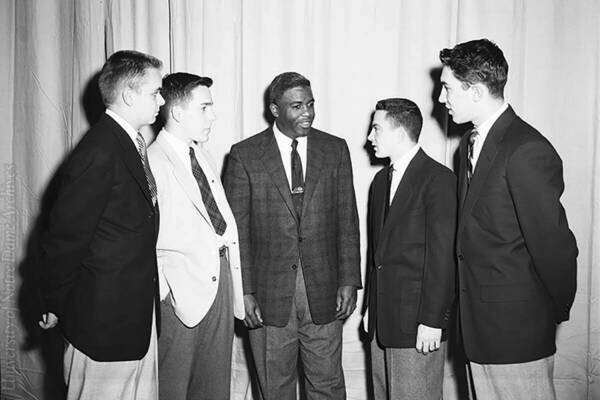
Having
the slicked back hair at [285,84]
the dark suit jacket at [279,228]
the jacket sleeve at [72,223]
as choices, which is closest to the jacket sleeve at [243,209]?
the dark suit jacket at [279,228]

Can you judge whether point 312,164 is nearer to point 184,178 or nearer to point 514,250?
point 184,178

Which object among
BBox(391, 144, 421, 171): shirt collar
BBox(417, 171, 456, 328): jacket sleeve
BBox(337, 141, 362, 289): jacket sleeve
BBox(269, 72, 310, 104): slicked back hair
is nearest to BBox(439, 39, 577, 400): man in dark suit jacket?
BBox(417, 171, 456, 328): jacket sleeve

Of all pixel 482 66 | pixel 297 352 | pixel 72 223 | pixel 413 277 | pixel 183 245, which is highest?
pixel 482 66

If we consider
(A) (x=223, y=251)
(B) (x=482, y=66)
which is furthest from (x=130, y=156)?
(B) (x=482, y=66)

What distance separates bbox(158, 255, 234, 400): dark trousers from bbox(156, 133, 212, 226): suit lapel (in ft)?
0.86

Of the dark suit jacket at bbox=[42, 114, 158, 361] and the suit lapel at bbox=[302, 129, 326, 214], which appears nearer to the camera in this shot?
the dark suit jacket at bbox=[42, 114, 158, 361]

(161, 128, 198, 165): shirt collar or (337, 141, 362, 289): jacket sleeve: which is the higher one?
(161, 128, 198, 165): shirt collar

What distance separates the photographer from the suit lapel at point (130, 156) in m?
1.87

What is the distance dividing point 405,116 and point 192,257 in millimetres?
1061

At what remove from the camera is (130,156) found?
1881 millimetres

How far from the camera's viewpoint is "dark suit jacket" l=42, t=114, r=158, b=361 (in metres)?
1.73

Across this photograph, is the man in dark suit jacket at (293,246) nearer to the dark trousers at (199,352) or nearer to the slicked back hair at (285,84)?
the slicked back hair at (285,84)

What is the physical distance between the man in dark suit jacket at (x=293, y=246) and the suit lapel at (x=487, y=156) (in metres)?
0.74

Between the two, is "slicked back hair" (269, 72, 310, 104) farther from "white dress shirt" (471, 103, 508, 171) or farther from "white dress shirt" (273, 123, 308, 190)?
"white dress shirt" (471, 103, 508, 171)
